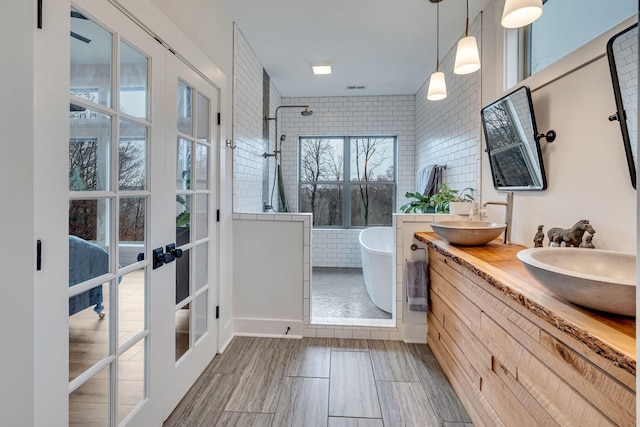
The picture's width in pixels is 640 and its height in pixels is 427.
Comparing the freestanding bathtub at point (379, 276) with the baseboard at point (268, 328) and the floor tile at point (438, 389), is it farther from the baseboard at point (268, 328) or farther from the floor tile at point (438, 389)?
the baseboard at point (268, 328)

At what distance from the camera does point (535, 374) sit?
3.70ft

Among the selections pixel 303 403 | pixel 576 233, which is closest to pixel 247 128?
pixel 303 403

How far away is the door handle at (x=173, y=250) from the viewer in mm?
1696

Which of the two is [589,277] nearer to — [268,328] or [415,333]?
[415,333]

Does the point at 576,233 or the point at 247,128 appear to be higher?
the point at 247,128

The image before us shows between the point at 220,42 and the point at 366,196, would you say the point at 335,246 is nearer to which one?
the point at 366,196

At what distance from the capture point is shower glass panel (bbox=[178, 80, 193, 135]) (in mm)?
1845

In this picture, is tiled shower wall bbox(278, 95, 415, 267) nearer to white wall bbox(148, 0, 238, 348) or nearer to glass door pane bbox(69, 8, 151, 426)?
white wall bbox(148, 0, 238, 348)

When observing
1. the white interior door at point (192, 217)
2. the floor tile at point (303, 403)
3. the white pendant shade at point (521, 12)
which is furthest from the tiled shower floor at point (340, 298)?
the white pendant shade at point (521, 12)

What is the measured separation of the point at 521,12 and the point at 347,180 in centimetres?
376

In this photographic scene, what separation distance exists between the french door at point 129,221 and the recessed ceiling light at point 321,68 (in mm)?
1755

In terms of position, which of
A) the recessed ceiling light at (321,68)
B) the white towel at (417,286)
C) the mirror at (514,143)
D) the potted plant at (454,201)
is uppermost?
the recessed ceiling light at (321,68)

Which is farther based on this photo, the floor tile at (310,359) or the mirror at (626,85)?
the floor tile at (310,359)

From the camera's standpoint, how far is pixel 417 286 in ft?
8.07
